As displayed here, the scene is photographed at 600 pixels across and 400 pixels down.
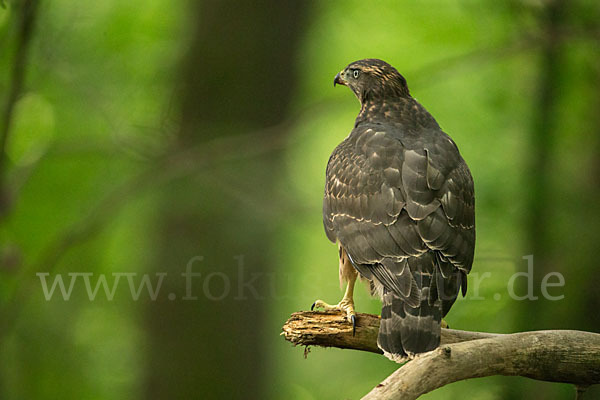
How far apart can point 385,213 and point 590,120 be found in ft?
11.1

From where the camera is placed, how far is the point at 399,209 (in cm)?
414

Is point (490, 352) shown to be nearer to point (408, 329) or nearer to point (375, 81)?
point (408, 329)

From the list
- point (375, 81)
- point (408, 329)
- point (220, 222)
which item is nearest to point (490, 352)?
point (408, 329)

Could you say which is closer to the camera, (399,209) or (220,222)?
(399,209)

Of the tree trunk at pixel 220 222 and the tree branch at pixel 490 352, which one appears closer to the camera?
the tree branch at pixel 490 352

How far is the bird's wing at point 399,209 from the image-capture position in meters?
4.02

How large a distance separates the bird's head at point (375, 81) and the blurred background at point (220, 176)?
522 mm

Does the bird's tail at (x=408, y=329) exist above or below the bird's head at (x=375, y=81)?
below

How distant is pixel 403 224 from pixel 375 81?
5.08 feet

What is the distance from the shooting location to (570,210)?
599 centimetres

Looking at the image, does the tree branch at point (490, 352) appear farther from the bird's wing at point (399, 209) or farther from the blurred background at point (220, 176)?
the blurred background at point (220, 176)

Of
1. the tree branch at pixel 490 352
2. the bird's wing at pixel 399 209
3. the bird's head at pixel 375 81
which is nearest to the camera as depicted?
the tree branch at pixel 490 352

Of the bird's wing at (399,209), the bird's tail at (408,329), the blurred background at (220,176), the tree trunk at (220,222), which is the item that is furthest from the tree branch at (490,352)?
the tree trunk at (220,222)

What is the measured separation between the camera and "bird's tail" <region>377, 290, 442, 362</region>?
3742mm
